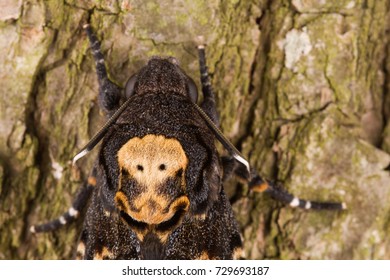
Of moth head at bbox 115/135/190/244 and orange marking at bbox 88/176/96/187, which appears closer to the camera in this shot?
moth head at bbox 115/135/190/244

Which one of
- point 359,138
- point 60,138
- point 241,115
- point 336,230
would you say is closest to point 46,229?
point 60,138

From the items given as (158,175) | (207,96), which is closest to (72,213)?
(158,175)

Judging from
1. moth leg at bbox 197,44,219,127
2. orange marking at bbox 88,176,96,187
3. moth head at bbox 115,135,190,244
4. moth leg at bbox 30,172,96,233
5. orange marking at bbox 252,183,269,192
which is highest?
moth leg at bbox 197,44,219,127

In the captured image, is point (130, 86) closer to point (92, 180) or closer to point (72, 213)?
point (92, 180)

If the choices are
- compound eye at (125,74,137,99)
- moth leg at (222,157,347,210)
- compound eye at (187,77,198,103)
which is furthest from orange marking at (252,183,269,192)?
compound eye at (125,74,137,99)

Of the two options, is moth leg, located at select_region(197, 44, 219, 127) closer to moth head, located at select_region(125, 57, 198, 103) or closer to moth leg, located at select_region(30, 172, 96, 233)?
moth head, located at select_region(125, 57, 198, 103)

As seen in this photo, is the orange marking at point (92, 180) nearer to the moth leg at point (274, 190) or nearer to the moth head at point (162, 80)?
the moth head at point (162, 80)

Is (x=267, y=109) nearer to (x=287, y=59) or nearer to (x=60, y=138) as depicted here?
(x=287, y=59)
